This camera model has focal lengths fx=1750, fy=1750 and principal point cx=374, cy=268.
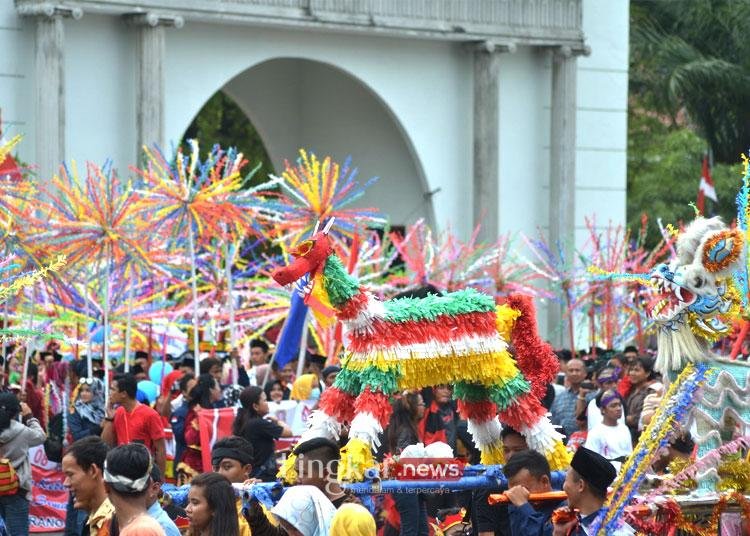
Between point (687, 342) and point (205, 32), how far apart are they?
17.6 metres

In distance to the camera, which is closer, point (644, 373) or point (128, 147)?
point (644, 373)

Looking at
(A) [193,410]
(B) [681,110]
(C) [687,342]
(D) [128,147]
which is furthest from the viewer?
(B) [681,110]

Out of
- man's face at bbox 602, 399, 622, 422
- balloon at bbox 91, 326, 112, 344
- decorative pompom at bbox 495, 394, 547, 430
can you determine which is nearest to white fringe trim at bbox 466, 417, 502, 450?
decorative pompom at bbox 495, 394, 547, 430

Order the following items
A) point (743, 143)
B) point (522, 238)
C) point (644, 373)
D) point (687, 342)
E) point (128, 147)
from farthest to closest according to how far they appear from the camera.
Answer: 1. point (743, 143)
2. point (522, 238)
3. point (128, 147)
4. point (644, 373)
5. point (687, 342)

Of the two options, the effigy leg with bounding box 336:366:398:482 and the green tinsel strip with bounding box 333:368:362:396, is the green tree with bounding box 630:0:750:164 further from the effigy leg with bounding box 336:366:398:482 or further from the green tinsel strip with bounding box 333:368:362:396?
the effigy leg with bounding box 336:366:398:482

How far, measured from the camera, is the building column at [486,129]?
2809 centimetres

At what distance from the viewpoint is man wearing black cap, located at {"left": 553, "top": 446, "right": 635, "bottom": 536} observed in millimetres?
7668

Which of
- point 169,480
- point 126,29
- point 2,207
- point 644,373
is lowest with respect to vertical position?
point 169,480

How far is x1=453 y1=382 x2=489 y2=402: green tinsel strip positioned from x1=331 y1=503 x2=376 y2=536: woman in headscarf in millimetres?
3483

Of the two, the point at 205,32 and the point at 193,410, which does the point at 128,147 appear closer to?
the point at 205,32

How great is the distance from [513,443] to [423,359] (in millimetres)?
763

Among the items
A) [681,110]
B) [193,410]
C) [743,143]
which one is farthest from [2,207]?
[681,110]

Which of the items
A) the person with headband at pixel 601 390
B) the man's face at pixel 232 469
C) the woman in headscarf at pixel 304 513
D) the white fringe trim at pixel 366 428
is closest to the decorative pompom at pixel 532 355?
the white fringe trim at pixel 366 428

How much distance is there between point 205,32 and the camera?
2578 centimetres
